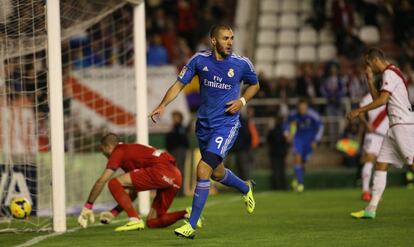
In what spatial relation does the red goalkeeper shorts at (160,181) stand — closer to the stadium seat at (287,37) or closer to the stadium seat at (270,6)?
the stadium seat at (287,37)

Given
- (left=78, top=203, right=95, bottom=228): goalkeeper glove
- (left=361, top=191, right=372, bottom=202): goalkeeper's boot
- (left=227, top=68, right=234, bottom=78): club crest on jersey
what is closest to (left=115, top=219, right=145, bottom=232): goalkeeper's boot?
(left=78, top=203, right=95, bottom=228): goalkeeper glove

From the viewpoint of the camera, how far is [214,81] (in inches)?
417

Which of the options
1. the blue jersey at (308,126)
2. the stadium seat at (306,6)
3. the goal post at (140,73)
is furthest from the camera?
the stadium seat at (306,6)

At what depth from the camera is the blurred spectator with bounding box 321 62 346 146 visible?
23.6 m

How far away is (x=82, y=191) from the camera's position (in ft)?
61.9

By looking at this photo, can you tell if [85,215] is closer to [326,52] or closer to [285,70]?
[285,70]

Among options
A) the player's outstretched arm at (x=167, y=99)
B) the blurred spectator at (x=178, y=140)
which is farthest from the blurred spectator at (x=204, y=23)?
the player's outstretched arm at (x=167, y=99)

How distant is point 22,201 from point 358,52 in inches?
566

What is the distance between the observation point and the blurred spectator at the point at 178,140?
22141 mm

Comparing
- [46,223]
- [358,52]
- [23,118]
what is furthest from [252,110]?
[46,223]

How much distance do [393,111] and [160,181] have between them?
292cm

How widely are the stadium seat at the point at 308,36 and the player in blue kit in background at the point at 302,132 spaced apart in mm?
4528

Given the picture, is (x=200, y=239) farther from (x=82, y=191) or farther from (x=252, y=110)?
(x=252, y=110)

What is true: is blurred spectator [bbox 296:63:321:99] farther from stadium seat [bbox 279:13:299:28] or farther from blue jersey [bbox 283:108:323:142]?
stadium seat [bbox 279:13:299:28]
